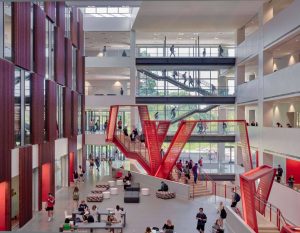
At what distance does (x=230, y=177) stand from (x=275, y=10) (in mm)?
18191

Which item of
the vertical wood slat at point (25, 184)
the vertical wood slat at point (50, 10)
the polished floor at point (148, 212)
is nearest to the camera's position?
the polished floor at point (148, 212)

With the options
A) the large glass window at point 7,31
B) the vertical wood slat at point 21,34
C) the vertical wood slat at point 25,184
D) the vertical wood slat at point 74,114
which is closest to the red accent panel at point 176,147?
the vertical wood slat at point 74,114

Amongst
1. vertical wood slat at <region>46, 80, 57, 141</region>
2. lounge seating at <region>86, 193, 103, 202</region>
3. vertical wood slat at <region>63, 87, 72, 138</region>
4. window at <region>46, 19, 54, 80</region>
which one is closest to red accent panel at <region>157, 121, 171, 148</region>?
vertical wood slat at <region>63, 87, 72, 138</region>

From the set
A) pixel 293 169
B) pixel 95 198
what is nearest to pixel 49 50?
pixel 95 198

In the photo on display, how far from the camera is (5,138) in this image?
58.5 feet

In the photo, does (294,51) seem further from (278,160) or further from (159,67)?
(159,67)

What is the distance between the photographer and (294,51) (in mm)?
33000

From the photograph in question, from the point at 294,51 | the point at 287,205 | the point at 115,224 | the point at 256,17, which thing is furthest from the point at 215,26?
the point at 115,224

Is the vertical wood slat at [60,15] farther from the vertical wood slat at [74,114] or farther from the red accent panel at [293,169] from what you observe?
the red accent panel at [293,169]

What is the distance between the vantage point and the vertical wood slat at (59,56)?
95.6ft

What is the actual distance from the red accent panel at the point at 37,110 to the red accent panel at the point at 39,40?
0.64 meters

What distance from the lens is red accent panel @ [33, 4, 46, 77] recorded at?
23.2 meters

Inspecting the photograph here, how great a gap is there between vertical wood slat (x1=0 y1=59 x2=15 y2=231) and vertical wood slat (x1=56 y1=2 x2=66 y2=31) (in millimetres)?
12635

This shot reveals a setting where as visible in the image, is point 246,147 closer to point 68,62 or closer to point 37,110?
point 37,110
